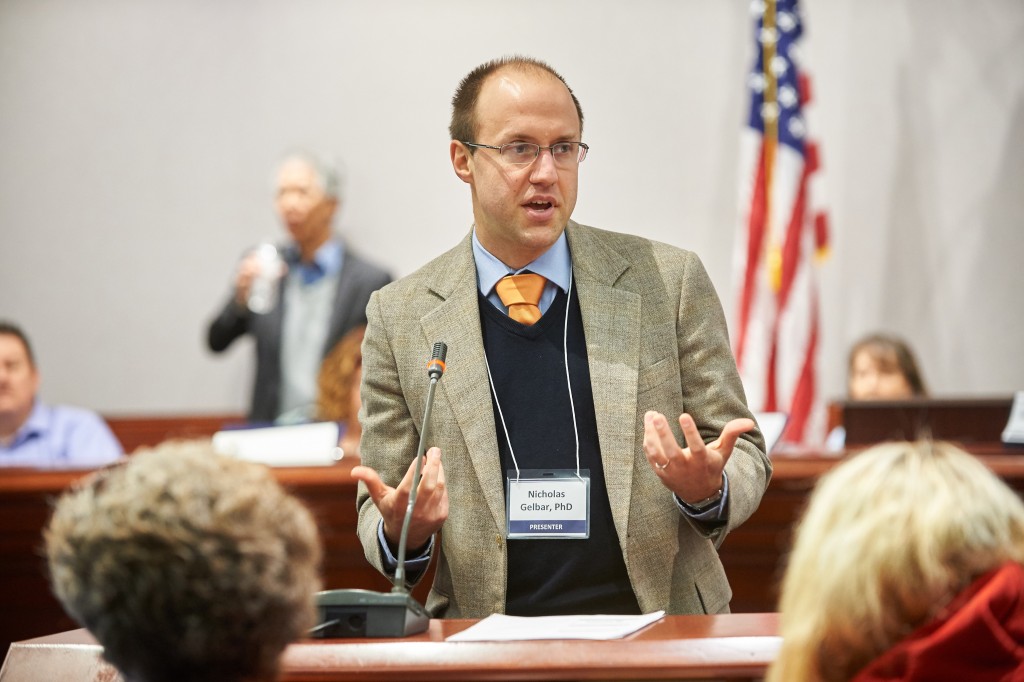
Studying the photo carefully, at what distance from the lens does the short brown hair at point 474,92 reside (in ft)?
7.82

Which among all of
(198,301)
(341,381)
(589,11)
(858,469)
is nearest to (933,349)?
(589,11)

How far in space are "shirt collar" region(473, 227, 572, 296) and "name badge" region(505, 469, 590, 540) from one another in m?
0.42

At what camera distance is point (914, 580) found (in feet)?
4.12

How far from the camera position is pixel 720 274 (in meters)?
6.68

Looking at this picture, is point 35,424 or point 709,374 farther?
point 35,424

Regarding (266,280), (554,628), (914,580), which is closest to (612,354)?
(554,628)

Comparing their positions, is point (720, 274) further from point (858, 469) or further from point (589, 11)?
point (858, 469)

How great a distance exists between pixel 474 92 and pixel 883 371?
3.04 meters

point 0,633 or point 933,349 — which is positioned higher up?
point 933,349

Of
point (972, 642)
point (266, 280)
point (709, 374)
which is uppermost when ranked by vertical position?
point (266, 280)

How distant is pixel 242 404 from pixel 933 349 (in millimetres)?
4012

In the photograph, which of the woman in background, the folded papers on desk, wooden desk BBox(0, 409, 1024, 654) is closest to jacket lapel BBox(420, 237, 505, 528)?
wooden desk BBox(0, 409, 1024, 654)

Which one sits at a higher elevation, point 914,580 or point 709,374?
point 709,374

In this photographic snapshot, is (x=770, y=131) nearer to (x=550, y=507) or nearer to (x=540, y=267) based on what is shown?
(x=540, y=267)
